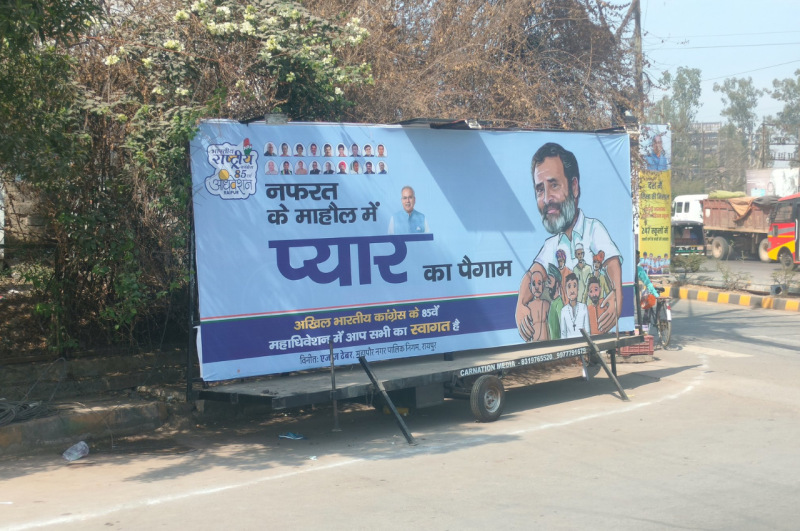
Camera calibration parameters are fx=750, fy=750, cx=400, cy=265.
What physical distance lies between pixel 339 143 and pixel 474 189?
183 centimetres

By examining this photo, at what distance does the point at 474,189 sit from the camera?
886 centimetres

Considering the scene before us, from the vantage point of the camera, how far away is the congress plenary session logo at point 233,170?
7.22 metres

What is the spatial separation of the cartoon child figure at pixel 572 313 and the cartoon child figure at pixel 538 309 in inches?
11.7

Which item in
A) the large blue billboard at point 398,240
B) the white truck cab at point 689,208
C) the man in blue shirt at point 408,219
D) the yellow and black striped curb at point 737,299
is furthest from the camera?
the white truck cab at point 689,208

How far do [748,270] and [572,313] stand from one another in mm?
20905

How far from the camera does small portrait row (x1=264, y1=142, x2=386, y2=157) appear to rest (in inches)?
297

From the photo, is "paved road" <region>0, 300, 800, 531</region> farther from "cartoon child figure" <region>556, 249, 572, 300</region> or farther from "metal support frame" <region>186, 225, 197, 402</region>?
"cartoon child figure" <region>556, 249, 572, 300</region>

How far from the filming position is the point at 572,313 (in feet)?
31.8

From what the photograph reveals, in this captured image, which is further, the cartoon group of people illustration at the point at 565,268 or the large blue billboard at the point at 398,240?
the cartoon group of people illustration at the point at 565,268

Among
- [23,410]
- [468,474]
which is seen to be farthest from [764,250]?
[23,410]

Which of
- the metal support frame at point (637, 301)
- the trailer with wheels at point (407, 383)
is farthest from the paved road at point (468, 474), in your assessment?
the metal support frame at point (637, 301)

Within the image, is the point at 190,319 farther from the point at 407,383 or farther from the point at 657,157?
the point at 657,157

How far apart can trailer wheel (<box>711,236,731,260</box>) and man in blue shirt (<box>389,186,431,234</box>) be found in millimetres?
27467

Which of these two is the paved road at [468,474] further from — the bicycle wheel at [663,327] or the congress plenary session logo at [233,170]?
the bicycle wheel at [663,327]
